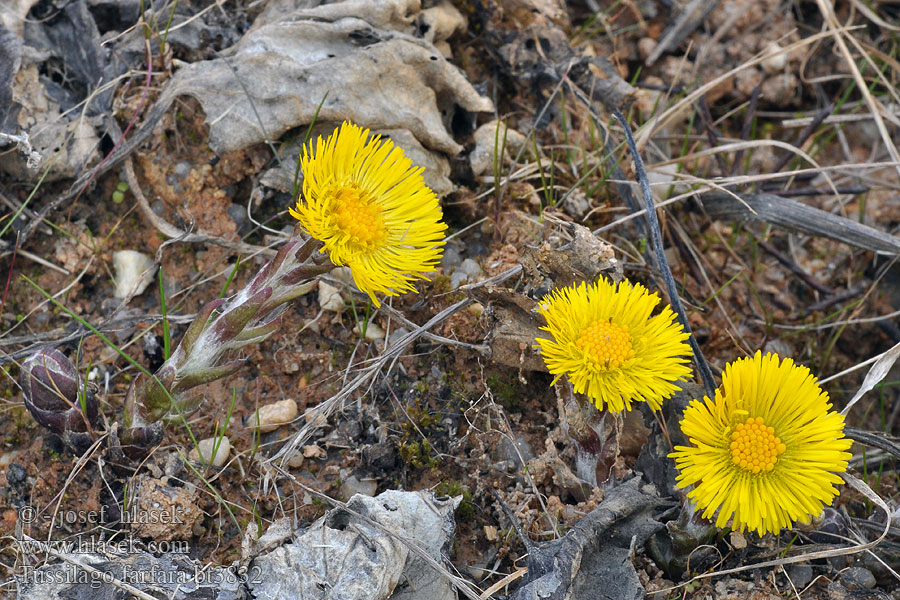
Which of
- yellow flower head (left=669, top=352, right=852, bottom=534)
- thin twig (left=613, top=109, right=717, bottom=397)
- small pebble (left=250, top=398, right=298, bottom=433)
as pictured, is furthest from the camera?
small pebble (left=250, top=398, right=298, bottom=433)

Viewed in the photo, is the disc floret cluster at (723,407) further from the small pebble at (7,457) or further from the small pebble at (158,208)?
the small pebble at (7,457)

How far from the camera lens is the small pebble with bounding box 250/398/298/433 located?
2.14 metres

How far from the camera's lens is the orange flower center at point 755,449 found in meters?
1.68

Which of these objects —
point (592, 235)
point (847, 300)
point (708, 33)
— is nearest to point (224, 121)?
point (592, 235)

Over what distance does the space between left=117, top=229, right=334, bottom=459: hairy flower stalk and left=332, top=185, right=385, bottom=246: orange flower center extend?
0.10 m

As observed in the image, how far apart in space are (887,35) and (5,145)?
3.47 m

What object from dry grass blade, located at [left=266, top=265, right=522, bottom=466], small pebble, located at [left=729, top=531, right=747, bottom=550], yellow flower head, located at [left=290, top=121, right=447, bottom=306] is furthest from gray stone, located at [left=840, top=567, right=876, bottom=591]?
yellow flower head, located at [left=290, top=121, right=447, bottom=306]

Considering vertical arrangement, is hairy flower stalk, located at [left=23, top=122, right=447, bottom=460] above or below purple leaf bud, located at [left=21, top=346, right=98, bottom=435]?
above

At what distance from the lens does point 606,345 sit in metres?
1.70

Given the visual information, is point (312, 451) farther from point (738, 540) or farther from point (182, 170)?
point (738, 540)

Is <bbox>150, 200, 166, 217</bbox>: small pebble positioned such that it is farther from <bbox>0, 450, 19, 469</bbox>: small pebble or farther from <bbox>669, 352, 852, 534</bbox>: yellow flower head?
<bbox>669, 352, 852, 534</bbox>: yellow flower head

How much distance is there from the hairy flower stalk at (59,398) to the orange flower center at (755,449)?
169 cm

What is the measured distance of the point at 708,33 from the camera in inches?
123

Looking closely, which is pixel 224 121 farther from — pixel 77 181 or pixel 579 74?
pixel 579 74
